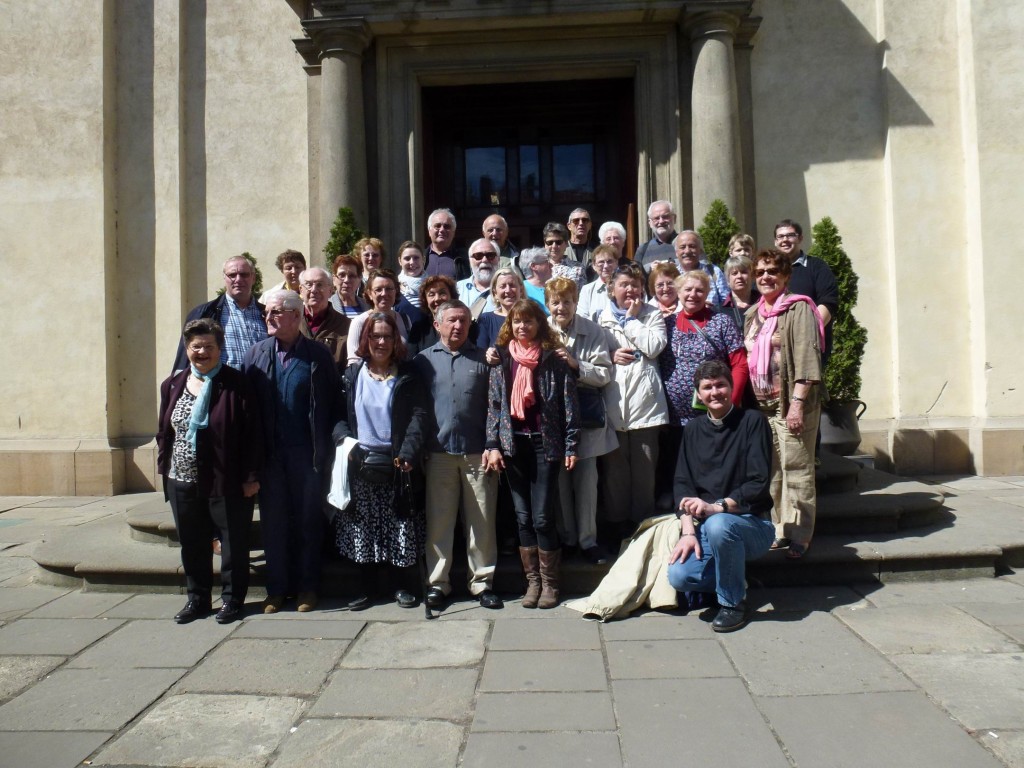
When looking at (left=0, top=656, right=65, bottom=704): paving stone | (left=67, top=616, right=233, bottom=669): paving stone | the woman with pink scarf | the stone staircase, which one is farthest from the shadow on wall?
(left=0, top=656, right=65, bottom=704): paving stone

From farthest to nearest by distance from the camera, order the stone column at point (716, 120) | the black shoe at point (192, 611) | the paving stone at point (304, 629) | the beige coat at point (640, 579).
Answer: the stone column at point (716, 120), the black shoe at point (192, 611), the beige coat at point (640, 579), the paving stone at point (304, 629)

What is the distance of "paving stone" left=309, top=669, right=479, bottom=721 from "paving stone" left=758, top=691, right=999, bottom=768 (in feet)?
3.88

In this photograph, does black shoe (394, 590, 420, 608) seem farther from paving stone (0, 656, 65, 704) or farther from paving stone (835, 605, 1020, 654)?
paving stone (835, 605, 1020, 654)

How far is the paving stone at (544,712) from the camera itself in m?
3.08

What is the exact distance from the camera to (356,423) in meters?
4.65

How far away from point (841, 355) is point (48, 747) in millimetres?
6548

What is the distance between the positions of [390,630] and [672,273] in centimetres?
266

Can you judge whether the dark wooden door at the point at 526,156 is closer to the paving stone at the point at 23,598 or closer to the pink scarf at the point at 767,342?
the pink scarf at the point at 767,342

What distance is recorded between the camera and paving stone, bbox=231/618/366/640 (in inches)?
163

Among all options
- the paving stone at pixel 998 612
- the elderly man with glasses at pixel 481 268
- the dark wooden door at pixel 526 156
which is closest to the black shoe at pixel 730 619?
the paving stone at pixel 998 612

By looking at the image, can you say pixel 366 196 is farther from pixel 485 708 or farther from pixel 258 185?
pixel 485 708

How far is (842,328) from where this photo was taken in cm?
750

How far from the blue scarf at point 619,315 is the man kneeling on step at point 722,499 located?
0.74 metres

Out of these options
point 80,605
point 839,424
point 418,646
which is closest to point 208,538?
point 80,605
